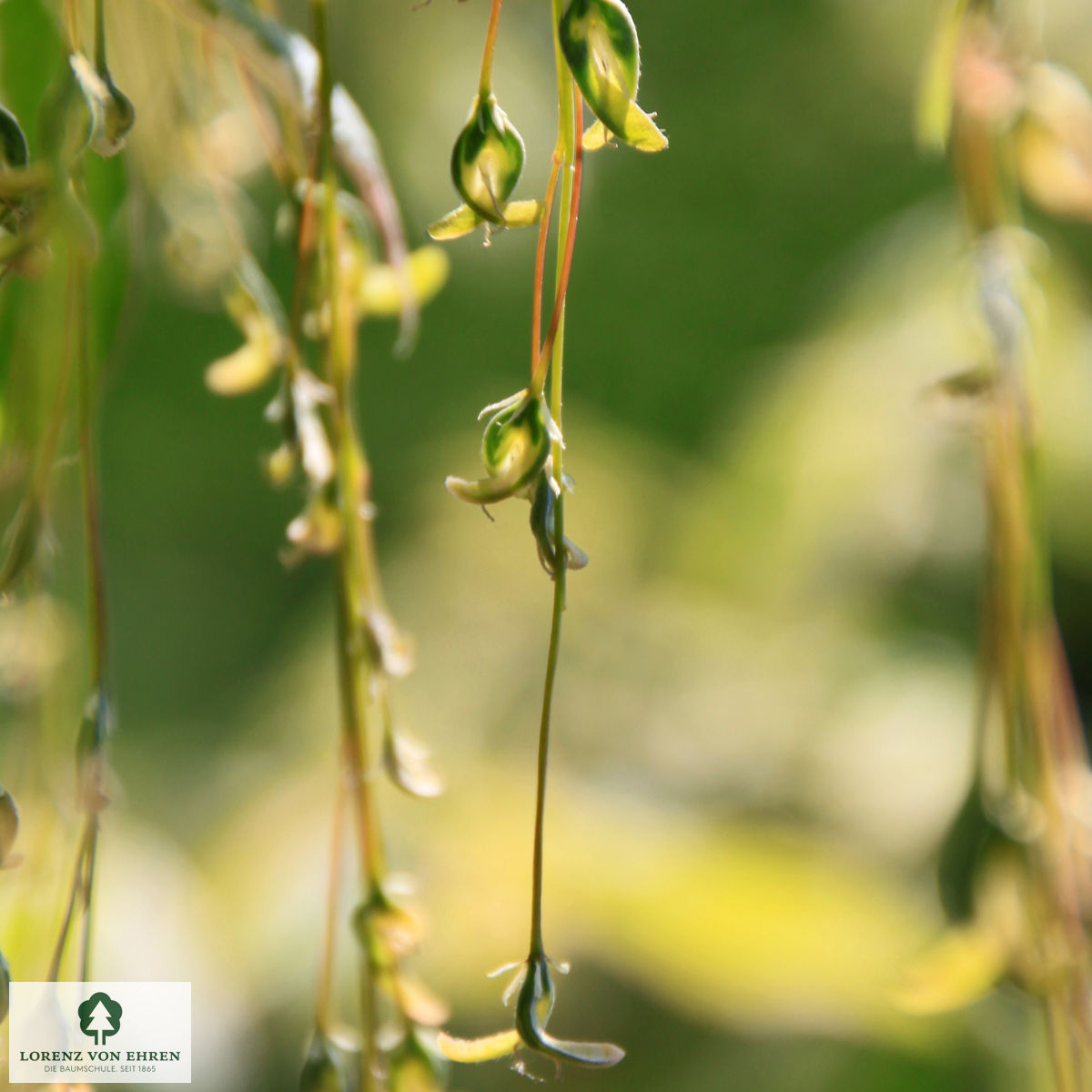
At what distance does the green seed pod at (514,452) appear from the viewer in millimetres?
118

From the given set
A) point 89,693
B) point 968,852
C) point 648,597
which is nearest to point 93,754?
point 89,693

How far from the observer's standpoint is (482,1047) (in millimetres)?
133

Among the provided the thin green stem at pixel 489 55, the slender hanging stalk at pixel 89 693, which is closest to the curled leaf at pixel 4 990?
the slender hanging stalk at pixel 89 693

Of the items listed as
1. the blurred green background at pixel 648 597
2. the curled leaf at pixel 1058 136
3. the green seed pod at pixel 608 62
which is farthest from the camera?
the blurred green background at pixel 648 597

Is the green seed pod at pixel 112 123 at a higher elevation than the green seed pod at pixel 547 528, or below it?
higher

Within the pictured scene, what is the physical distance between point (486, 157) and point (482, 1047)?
4.0 inches

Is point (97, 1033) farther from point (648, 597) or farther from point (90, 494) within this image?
point (648, 597)

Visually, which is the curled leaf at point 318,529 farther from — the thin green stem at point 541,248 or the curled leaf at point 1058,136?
the curled leaf at point 1058,136

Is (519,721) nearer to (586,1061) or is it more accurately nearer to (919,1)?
(919,1)

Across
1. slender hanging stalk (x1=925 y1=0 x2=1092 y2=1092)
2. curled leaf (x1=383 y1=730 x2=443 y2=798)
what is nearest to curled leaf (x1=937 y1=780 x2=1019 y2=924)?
slender hanging stalk (x1=925 y1=0 x2=1092 y2=1092)

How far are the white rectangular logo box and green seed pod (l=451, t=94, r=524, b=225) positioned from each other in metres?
A: 0.11

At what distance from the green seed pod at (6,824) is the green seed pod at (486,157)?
0.28ft

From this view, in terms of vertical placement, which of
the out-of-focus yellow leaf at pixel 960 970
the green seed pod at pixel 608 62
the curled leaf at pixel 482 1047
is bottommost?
the out-of-focus yellow leaf at pixel 960 970

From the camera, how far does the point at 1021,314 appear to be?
0.66 feet
